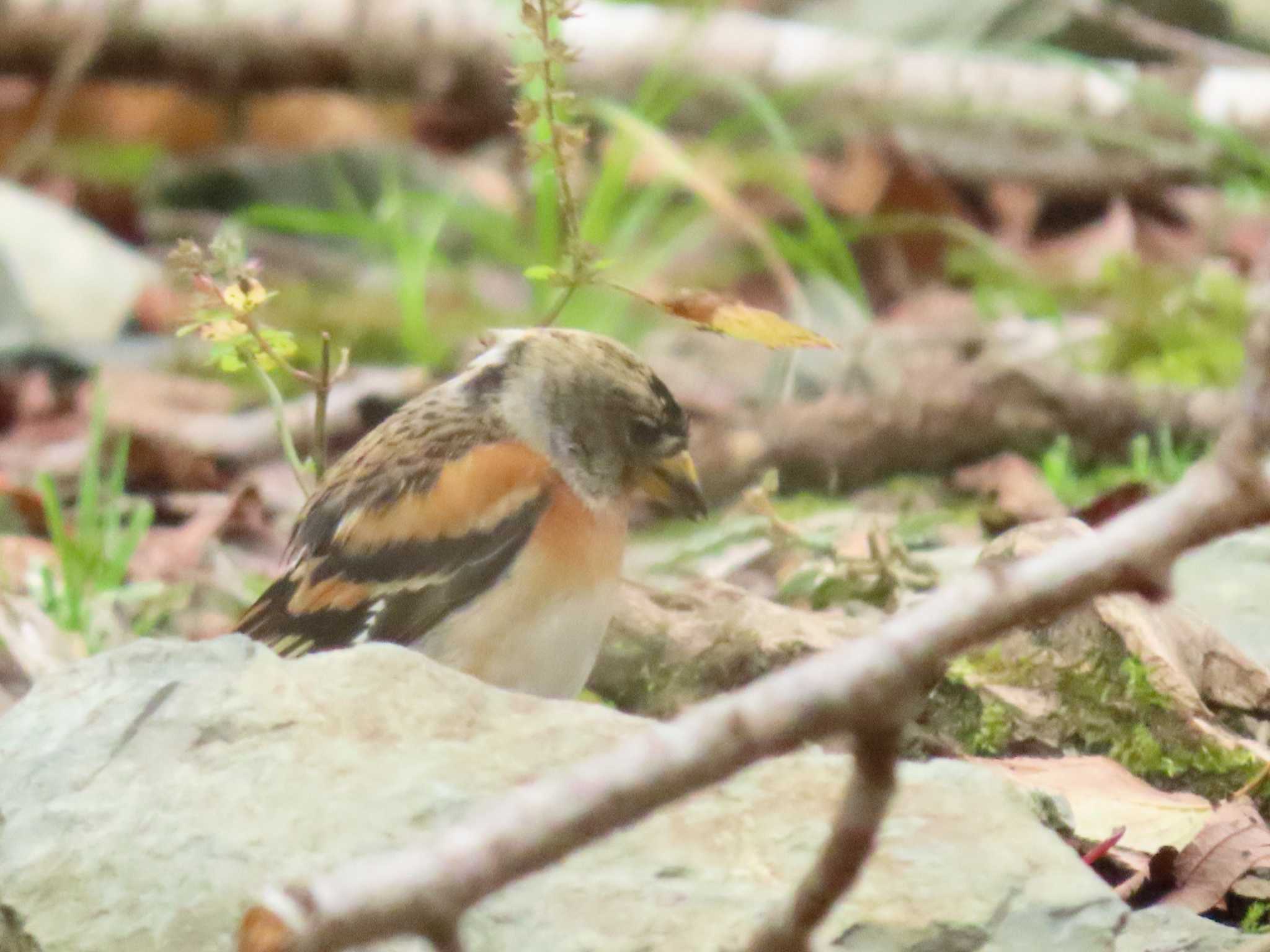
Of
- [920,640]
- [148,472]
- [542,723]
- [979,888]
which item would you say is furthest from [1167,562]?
[148,472]

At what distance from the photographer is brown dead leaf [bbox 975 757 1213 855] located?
2.43 metres

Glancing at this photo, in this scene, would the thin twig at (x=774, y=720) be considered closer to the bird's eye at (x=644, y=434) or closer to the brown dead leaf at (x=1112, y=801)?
the brown dead leaf at (x=1112, y=801)

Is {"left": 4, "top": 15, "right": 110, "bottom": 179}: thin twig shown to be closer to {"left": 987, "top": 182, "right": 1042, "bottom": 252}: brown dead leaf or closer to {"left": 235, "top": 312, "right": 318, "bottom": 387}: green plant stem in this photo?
{"left": 987, "top": 182, "right": 1042, "bottom": 252}: brown dead leaf

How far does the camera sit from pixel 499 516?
2895mm

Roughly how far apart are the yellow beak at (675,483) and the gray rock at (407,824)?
2.83 feet

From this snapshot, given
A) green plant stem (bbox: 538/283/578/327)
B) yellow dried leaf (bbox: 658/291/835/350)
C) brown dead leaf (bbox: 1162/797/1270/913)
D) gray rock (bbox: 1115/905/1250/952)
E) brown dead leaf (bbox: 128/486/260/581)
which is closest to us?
gray rock (bbox: 1115/905/1250/952)

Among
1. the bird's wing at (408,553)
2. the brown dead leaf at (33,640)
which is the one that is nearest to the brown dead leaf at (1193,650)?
the bird's wing at (408,553)

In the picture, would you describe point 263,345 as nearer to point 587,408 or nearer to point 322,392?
point 322,392

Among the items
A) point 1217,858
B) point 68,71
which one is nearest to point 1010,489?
point 1217,858

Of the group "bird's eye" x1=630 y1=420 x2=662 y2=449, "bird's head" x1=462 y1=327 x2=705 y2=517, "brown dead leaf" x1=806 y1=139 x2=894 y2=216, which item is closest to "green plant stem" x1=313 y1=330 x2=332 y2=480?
"bird's head" x1=462 y1=327 x2=705 y2=517

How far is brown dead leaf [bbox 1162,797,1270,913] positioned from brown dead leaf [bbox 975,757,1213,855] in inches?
0.8

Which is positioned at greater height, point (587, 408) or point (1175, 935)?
point (587, 408)

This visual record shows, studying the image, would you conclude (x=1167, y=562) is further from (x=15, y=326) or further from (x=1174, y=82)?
(x=1174, y=82)

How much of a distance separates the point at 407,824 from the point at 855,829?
27.9 inches
